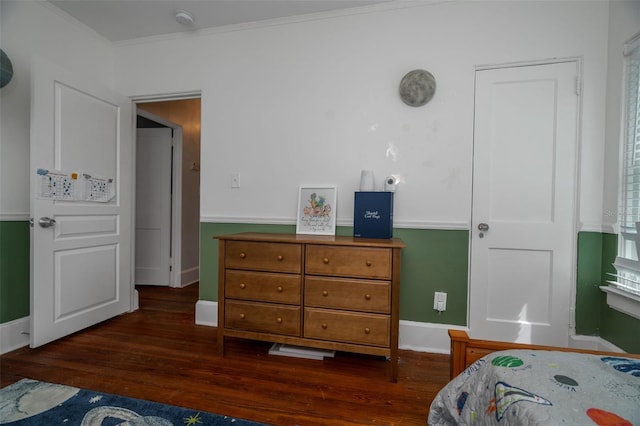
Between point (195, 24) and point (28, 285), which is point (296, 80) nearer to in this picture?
point (195, 24)

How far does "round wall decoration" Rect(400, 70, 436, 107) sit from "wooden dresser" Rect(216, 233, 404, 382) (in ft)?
3.60

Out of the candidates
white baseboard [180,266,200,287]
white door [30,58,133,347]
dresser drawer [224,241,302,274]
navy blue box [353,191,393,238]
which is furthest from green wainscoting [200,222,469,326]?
white baseboard [180,266,200,287]

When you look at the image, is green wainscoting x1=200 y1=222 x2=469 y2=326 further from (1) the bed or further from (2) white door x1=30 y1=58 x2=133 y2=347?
(2) white door x1=30 y1=58 x2=133 y2=347

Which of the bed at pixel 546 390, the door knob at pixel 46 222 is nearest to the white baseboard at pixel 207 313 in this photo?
the door knob at pixel 46 222

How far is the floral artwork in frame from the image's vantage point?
7.48 ft

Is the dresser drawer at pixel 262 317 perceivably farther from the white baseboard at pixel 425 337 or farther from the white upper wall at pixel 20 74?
the white upper wall at pixel 20 74

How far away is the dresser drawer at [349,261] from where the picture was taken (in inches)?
69.6

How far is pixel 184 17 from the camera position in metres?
2.33

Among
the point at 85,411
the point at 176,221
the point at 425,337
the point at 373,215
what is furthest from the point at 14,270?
the point at 425,337

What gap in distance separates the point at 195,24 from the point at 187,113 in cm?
165

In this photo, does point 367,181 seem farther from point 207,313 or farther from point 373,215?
point 207,313

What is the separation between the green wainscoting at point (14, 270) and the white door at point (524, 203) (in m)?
3.34

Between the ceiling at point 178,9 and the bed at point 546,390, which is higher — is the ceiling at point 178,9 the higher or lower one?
the higher one

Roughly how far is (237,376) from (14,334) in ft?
5.58
